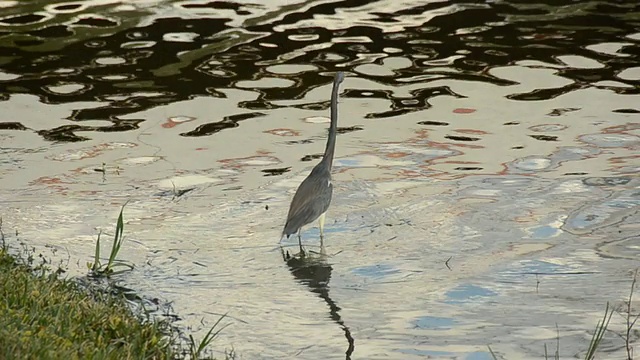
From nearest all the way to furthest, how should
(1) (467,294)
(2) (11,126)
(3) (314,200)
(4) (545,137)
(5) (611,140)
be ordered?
(1) (467,294), (3) (314,200), (5) (611,140), (4) (545,137), (2) (11,126)

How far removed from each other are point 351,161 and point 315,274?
9.27 feet

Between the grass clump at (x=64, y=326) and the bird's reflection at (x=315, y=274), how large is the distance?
4.14 ft

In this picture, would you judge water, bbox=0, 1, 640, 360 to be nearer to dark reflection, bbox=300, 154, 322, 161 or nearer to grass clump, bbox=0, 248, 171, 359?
dark reflection, bbox=300, 154, 322, 161

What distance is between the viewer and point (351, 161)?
10984mm

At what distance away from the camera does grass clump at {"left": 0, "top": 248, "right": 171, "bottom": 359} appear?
17.4 ft

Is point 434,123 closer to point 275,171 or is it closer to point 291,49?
point 275,171

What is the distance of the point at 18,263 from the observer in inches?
303

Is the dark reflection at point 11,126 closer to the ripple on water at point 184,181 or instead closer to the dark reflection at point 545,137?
the ripple on water at point 184,181

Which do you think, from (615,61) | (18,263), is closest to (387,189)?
(18,263)

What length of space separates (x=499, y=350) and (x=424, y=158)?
427 centimetres

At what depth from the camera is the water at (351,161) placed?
7.62m

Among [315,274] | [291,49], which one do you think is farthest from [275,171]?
[291,49]

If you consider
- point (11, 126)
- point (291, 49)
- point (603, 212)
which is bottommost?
point (291, 49)

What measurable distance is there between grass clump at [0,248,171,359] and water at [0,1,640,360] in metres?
0.84
